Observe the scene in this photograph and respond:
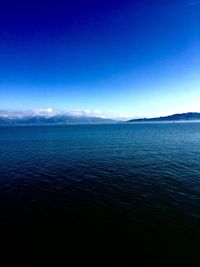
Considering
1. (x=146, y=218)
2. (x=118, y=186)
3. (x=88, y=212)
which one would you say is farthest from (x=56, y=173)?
(x=146, y=218)

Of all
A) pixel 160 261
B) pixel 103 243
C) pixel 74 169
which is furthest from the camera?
pixel 74 169

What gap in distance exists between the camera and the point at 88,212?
65.8 ft

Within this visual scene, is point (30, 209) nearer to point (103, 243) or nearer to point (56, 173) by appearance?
point (103, 243)

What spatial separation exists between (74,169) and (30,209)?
630 inches

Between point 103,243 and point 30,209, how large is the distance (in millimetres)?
10186

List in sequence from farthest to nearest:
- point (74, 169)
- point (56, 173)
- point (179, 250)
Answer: point (74, 169), point (56, 173), point (179, 250)

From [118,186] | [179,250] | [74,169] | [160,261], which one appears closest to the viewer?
[160,261]

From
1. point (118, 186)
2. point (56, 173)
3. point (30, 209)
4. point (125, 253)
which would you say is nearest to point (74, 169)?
point (56, 173)

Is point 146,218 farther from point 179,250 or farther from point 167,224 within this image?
point 179,250

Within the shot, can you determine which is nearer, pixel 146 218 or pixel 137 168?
pixel 146 218

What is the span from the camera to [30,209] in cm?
2078

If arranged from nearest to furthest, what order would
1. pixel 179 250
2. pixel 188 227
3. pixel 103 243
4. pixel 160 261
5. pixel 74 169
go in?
pixel 160 261 < pixel 179 250 < pixel 103 243 < pixel 188 227 < pixel 74 169

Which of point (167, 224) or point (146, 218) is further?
point (146, 218)

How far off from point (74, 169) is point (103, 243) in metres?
22.1
